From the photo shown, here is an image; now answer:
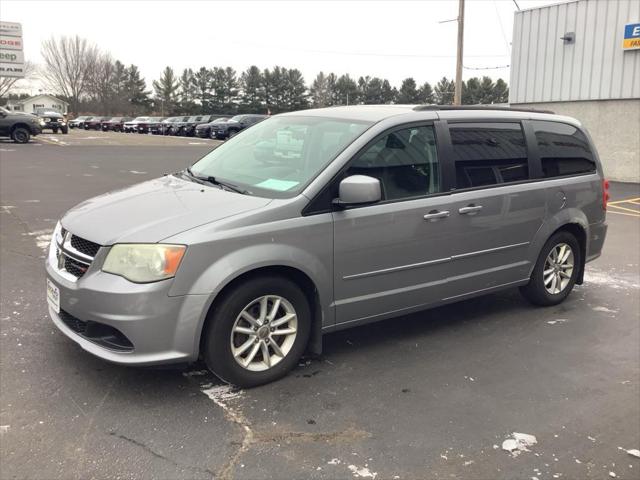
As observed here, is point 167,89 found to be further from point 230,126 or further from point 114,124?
point 230,126

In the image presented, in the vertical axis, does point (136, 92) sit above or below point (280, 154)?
above

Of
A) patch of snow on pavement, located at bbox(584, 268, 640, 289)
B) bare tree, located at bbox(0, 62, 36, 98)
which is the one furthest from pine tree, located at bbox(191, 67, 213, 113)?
patch of snow on pavement, located at bbox(584, 268, 640, 289)

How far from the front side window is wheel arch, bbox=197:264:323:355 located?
0.77 meters

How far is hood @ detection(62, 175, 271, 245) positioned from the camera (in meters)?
3.37

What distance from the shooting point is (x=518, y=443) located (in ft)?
10.3

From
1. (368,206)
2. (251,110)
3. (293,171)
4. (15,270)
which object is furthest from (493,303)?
(251,110)

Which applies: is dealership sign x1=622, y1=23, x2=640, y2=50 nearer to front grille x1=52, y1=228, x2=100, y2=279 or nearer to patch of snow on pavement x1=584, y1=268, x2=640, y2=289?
patch of snow on pavement x1=584, y1=268, x2=640, y2=289

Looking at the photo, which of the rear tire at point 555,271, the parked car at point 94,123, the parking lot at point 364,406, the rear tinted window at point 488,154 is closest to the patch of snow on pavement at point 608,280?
the rear tire at point 555,271

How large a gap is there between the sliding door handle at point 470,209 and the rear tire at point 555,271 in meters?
1.05

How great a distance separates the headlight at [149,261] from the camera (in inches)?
128

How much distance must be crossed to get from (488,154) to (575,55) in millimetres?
13958

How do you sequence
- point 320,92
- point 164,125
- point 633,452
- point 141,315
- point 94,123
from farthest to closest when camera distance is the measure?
point 320,92
point 94,123
point 164,125
point 141,315
point 633,452

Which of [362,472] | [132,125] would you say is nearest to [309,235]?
[362,472]

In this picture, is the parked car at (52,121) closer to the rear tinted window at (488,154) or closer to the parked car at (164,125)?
the parked car at (164,125)
